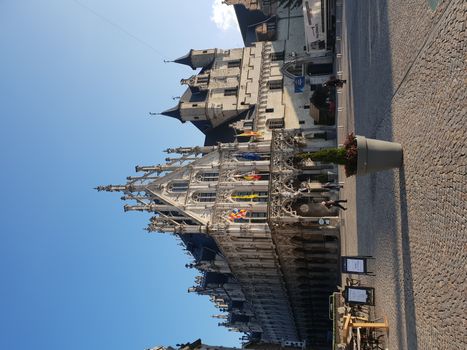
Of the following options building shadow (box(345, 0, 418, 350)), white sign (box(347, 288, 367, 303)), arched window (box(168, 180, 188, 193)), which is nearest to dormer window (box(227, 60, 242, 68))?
arched window (box(168, 180, 188, 193))

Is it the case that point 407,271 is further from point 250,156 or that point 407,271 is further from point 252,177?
point 250,156

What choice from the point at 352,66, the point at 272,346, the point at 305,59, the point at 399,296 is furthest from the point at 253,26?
the point at 399,296

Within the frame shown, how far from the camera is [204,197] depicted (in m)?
43.1

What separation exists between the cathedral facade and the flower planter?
18.9 metres

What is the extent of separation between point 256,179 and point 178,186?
9.12 meters

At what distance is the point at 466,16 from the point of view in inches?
417

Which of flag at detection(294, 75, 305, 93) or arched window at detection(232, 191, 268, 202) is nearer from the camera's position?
arched window at detection(232, 191, 268, 202)

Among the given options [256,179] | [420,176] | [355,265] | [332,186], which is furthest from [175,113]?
[420,176]

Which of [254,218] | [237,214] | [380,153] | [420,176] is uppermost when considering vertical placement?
[237,214]

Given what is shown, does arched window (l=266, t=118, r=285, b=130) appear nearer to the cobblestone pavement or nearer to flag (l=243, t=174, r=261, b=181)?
flag (l=243, t=174, r=261, b=181)

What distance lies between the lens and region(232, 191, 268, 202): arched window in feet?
132

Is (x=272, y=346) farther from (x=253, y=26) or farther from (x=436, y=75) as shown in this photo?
(x=436, y=75)

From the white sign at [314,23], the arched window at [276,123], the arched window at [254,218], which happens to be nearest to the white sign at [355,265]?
the arched window at [254,218]

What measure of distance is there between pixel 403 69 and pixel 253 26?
138 ft
